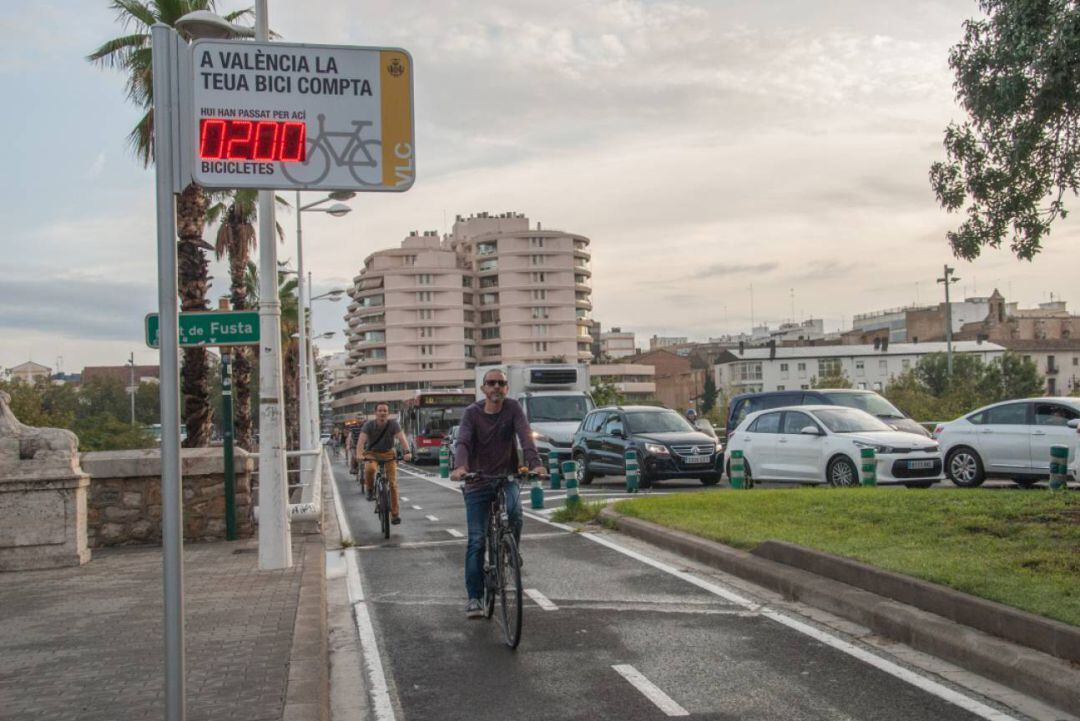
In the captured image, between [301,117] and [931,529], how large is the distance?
757 centimetres

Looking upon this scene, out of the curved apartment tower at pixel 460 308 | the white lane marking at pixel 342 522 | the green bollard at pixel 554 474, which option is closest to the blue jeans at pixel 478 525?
the white lane marking at pixel 342 522

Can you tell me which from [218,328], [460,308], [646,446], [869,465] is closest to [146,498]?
[218,328]

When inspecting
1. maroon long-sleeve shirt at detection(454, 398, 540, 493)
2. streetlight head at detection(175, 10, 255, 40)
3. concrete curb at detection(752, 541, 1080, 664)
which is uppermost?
streetlight head at detection(175, 10, 255, 40)

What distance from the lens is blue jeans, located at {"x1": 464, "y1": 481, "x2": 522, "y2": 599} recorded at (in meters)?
7.63

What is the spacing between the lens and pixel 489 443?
25.7 ft

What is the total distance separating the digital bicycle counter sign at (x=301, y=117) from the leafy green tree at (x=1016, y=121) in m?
5.82

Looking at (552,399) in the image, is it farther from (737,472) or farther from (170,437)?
(170,437)

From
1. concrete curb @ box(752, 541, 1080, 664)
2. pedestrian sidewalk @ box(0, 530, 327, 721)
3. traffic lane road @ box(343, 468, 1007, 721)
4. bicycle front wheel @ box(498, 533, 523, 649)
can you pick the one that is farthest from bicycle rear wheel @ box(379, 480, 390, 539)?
bicycle front wheel @ box(498, 533, 523, 649)

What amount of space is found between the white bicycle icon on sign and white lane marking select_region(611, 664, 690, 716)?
128 inches

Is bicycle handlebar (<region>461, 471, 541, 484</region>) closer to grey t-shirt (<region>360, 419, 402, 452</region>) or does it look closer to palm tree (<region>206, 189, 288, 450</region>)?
grey t-shirt (<region>360, 419, 402, 452</region>)

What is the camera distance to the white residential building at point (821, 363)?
12562 cm

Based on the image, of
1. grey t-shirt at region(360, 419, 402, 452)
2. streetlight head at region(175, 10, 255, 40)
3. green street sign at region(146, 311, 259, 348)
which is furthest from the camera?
grey t-shirt at region(360, 419, 402, 452)

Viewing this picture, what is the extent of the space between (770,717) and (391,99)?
386 cm

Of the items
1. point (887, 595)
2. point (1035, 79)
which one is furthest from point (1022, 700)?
point (1035, 79)
